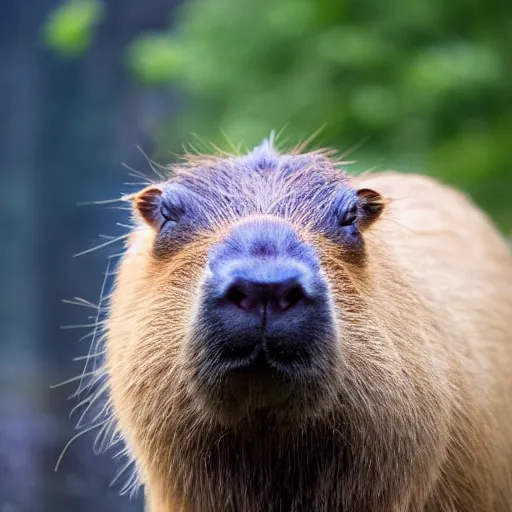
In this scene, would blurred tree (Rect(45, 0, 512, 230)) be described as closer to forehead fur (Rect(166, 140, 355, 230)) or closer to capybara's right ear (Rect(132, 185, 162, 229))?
forehead fur (Rect(166, 140, 355, 230))

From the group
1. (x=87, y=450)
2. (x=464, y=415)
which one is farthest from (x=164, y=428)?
(x=87, y=450)

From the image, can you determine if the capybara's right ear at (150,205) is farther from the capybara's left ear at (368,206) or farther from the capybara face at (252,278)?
the capybara's left ear at (368,206)

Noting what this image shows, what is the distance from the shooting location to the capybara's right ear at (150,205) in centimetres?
416

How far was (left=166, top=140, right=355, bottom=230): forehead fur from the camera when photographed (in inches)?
151

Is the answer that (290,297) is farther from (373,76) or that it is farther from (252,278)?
(373,76)

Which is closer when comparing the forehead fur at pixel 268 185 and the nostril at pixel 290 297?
the nostril at pixel 290 297

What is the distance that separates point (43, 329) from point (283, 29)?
5.45 m

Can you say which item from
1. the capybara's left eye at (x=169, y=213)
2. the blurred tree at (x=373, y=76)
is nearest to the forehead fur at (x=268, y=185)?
the capybara's left eye at (x=169, y=213)

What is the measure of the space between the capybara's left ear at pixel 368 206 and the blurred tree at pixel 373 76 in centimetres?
392

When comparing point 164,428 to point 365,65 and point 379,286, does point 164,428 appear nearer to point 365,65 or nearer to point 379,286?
point 379,286

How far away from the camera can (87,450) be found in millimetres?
7090

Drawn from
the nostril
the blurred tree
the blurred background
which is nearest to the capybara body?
the nostril

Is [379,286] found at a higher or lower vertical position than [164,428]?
higher

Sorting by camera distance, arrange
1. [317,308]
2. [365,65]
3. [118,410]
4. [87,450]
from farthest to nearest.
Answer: [365,65], [87,450], [118,410], [317,308]
